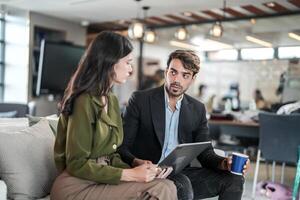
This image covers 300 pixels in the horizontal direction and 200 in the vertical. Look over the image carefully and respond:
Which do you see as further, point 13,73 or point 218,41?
point 218,41

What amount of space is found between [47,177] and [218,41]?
5905mm

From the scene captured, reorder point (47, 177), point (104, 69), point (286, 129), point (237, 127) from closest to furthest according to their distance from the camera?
1. point (104, 69)
2. point (47, 177)
3. point (286, 129)
4. point (237, 127)

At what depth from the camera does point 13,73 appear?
6.37 m

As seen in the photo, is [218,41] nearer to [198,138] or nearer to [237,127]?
[237,127]

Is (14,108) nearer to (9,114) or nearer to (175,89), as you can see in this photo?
(9,114)

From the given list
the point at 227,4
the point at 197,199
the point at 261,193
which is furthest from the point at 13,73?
the point at 197,199

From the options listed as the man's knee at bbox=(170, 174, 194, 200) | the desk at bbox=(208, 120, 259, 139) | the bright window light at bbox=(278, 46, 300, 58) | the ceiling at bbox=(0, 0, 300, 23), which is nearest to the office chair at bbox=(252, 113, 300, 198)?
the desk at bbox=(208, 120, 259, 139)

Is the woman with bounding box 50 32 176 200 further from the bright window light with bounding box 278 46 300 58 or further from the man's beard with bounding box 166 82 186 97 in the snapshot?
the bright window light with bounding box 278 46 300 58

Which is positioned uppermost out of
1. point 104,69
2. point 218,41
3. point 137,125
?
point 218,41

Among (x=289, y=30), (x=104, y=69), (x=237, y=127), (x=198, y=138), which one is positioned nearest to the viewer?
(x=104, y=69)

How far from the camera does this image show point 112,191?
1420 mm

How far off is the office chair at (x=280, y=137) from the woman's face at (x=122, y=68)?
2295mm

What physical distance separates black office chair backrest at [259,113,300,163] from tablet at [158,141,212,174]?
1777 mm

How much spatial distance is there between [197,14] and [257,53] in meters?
1.37
